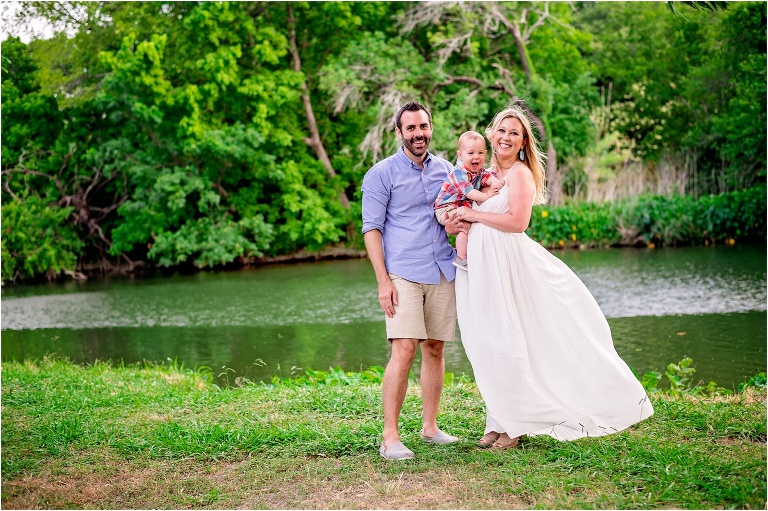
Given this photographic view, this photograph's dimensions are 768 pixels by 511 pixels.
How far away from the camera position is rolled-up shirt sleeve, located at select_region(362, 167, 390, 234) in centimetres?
471

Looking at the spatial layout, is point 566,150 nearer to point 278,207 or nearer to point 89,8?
point 278,207

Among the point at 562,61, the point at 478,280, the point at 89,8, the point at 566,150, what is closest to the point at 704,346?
the point at 478,280

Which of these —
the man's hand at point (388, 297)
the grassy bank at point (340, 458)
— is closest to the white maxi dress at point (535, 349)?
the grassy bank at point (340, 458)

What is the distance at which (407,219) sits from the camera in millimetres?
4777

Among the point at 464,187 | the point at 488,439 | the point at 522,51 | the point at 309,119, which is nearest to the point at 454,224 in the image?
the point at 464,187

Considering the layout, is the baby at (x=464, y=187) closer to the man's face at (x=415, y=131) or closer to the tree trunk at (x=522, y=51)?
the man's face at (x=415, y=131)

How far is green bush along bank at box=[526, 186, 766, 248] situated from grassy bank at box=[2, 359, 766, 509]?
13.3 m

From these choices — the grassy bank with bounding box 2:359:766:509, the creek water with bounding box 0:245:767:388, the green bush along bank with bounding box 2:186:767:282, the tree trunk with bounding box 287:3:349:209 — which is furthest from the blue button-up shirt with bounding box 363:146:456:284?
the tree trunk with bounding box 287:3:349:209

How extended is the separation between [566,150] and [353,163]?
19.4ft

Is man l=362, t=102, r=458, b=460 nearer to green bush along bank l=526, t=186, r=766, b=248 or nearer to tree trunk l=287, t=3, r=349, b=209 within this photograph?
green bush along bank l=526, t=186, r=766, b=248

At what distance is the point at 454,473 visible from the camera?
4250 mm

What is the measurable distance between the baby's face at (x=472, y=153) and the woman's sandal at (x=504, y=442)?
5.04 ft

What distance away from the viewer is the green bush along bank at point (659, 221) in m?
18.7

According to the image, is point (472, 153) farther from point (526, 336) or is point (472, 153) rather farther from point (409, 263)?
point (526, 336)
